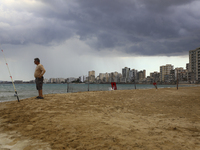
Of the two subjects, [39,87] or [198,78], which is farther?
[198,78]

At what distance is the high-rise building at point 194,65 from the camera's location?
332ft

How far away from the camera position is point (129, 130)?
385 centimetres

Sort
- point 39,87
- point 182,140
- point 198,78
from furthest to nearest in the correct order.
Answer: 1. point 198,78
2. point 39,87
3. point 182,140

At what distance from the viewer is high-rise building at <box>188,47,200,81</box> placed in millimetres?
101050

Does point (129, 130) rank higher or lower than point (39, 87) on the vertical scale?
lower

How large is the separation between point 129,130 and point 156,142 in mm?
854

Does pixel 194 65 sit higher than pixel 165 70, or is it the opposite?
pixel 194 65

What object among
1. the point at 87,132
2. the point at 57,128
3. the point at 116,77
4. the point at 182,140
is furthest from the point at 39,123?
the point at 116,77

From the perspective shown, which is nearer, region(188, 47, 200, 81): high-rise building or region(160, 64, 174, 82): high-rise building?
region(188, 47, 200, 81): high-rise building

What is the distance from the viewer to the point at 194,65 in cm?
10888

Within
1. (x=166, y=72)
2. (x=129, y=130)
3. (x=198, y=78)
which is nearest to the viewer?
(x=129, y=130)

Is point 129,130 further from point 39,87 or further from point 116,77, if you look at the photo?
point 116,77

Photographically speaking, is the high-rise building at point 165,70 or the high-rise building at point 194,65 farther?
the high-rise building at point 165,70

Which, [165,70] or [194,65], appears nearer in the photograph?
[194,65]
